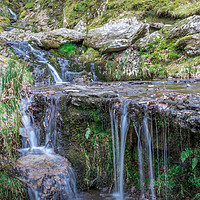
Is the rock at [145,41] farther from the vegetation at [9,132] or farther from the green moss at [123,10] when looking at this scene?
the vegetation at [9,132]

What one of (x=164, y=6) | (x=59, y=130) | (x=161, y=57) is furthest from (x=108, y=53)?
(x=59, y=130)

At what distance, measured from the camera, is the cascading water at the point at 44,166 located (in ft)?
9.18

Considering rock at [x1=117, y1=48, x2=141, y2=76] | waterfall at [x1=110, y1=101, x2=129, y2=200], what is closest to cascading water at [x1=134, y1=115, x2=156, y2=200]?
waterfall at [x1=110, y1=101, x2=129, y2=200]

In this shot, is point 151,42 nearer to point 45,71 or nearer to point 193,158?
point 45,71

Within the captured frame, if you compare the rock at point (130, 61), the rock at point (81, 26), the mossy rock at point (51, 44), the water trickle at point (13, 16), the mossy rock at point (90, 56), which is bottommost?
the rock at point (130, 61)

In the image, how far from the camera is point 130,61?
8500 millimetres

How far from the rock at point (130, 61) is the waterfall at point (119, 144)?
5319mm

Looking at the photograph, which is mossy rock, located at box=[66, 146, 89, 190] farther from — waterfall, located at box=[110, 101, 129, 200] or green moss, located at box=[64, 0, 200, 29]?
green moss, located at box=[64, 0, 200, 29]

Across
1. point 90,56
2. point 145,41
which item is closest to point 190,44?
point 145,41

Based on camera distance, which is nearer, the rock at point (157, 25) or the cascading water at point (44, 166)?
the cascading water at point (44, 166)

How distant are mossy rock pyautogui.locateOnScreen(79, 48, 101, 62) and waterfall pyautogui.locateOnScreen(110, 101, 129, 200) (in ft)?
22.6

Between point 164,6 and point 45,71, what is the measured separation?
7971 mm

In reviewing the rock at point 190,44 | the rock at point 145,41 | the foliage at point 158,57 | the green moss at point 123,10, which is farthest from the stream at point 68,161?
the green moss at point 123,10

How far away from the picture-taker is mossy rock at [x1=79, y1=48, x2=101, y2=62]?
31.9 ft
